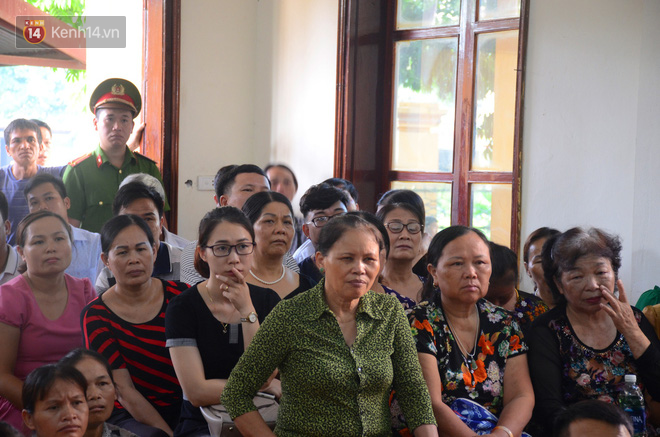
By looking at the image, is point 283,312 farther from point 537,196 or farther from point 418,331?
point 537,196

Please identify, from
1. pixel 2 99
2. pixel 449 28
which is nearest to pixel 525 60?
pixel 449 28

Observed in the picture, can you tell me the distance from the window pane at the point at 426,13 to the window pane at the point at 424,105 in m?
0.12

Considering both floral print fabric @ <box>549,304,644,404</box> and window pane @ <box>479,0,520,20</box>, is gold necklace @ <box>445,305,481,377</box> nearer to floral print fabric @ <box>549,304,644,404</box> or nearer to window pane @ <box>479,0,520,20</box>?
floral print fabric @ <box>549,304,644,404</box>

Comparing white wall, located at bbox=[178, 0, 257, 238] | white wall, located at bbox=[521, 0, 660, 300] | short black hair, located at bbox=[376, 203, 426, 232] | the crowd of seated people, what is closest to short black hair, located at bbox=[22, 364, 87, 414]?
the crowd of seated people

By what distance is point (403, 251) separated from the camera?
10.2 ft

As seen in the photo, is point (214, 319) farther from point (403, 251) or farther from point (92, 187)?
point (92, 187)

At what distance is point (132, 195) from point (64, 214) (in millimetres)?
437

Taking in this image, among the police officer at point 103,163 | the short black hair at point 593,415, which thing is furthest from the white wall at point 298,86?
the short black hair at point 593,415

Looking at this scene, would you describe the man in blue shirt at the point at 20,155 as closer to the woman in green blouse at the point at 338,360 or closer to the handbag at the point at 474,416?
the woman in green blouse at the point at 338,360

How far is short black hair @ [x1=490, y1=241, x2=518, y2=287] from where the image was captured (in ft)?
9.35

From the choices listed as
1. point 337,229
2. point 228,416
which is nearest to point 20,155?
point 228,416

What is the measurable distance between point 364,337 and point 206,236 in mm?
744

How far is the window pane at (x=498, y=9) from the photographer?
4375mm

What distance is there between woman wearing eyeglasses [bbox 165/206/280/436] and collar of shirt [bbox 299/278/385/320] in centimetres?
32
